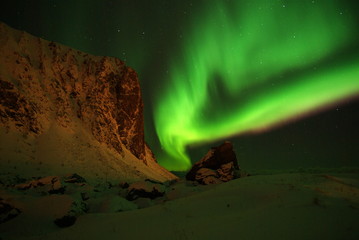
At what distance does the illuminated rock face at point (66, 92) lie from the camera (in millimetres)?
26656

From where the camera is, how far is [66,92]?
34125 mm

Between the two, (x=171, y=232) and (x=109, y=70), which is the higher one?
(x=109, y=70)

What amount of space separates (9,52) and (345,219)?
120ft

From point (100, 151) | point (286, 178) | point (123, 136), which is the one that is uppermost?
point (123, 136)

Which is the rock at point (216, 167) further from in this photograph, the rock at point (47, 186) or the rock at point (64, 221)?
the rock at point (64, 221)

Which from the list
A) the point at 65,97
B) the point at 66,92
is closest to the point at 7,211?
the point at 65,97

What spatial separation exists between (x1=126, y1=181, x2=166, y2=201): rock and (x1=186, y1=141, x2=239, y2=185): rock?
3.85 m

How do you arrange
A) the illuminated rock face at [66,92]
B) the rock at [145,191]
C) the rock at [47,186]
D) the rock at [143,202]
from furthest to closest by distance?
the illuminated rock face at [66,92] < the rock at [47,186] < the rock at [145,191] < the rock at [143,202]

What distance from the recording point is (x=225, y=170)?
1766 centimetres

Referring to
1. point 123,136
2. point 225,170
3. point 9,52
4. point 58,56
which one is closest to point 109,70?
point 58,56

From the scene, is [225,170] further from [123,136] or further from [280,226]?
[123,136]

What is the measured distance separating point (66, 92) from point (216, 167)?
26.4 metres

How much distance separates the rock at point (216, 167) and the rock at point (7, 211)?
1060cm

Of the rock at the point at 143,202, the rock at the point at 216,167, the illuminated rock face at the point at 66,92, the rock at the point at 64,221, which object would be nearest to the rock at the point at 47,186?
the rock at the point at 143,202
